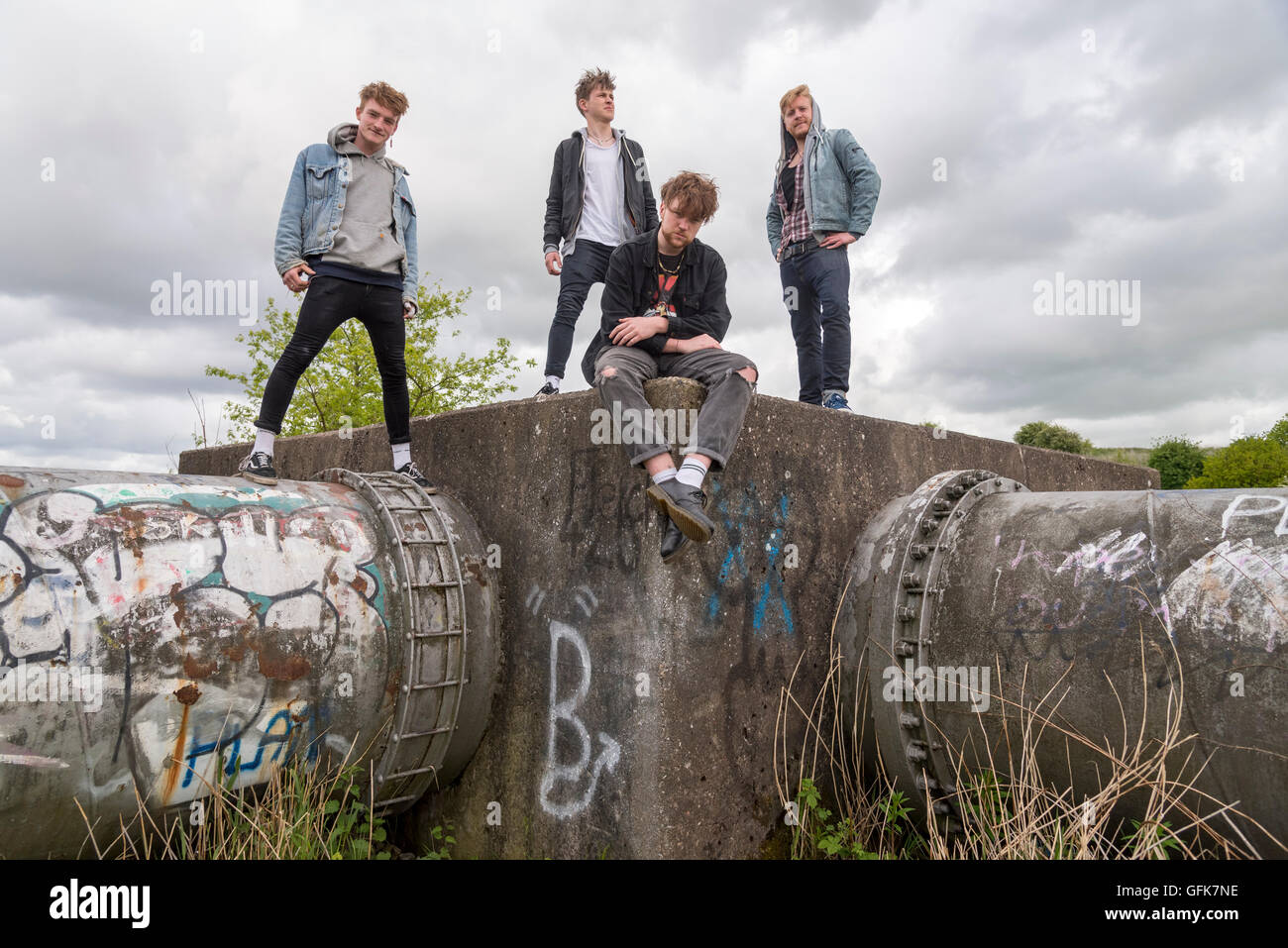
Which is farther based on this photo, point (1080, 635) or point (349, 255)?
point (349, 255)

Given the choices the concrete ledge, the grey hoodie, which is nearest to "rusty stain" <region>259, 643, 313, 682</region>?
the concrete ledge

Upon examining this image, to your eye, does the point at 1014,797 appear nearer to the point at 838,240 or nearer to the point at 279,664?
the point at 279,664

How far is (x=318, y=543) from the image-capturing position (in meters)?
3.80

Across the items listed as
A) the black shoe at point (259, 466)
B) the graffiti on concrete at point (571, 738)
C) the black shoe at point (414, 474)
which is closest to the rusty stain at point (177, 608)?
the black shoe at point (259, 466)

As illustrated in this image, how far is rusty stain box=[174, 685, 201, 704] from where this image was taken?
10.8ft

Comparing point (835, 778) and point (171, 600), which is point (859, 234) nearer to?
point (835, 778)

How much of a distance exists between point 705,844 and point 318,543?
2.03 metres

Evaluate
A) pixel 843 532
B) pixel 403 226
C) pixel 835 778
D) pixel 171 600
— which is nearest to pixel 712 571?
pixel 843 532

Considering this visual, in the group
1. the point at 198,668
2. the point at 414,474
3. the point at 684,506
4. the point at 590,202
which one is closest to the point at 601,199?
the point at 590,202

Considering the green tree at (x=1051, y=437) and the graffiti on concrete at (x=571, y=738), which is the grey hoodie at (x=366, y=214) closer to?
the graffiti on concrete at (x=571, y=738)

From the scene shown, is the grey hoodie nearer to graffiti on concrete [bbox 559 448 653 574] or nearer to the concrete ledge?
the concrete ledge

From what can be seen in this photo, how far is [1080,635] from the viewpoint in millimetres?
3416

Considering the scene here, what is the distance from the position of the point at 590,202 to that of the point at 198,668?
3.29 m

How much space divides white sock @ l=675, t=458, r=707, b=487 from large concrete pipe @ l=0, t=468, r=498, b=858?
120cm
